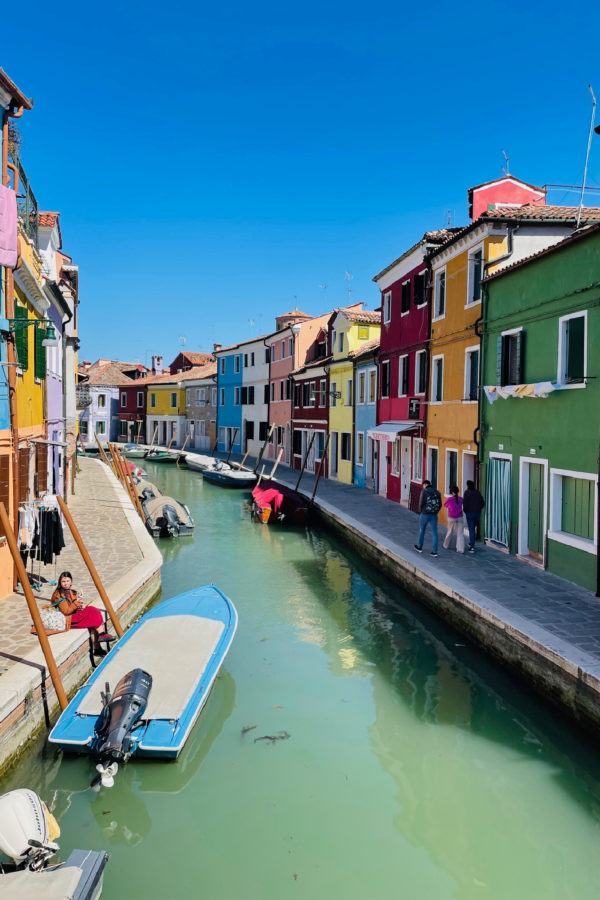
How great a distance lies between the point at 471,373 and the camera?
15.8 m

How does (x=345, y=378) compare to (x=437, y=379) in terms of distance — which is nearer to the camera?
(x=437, y=379)

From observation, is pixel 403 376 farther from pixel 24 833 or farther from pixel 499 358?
pixel 24 833

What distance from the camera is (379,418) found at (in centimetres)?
2391

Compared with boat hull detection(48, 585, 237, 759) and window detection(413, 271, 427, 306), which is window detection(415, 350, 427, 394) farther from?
boat hull detection(48, 585, 237, 759)

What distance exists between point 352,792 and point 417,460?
14.1 metres

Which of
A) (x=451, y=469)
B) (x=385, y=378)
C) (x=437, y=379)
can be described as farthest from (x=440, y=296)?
(x=385, y=378)

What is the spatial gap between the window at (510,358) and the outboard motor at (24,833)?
11.3m

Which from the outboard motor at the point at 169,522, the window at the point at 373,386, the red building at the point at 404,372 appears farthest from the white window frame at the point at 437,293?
the outboard motor at the point at 169,522

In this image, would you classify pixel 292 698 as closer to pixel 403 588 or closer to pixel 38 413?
pixel 403 588

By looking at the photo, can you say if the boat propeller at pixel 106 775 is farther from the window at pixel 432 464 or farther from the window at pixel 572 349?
the window at pixel 432 464

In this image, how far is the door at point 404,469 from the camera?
69.2 ft

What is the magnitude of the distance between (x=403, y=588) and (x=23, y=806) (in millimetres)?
9715

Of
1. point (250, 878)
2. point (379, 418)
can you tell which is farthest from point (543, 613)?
point (379, 418)

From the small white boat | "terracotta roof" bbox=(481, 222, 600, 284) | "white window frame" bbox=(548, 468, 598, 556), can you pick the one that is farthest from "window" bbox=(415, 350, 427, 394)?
the small white boat
